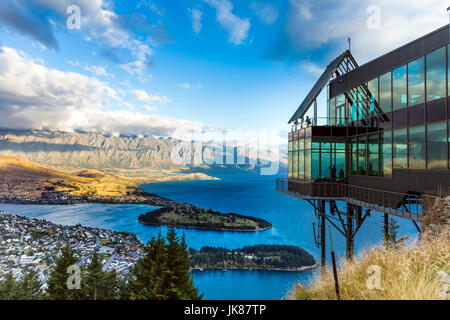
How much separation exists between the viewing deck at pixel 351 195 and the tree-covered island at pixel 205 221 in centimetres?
7266

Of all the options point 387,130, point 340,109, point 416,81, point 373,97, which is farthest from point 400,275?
point 340,109

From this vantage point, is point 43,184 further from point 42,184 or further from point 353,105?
point 353,105

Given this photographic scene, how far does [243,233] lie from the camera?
274 ft

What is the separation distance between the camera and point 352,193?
14.5m

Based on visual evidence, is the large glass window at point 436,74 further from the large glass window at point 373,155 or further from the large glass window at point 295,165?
the large glass window at point 295,165

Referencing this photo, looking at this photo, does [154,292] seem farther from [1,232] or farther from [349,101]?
[1,232]

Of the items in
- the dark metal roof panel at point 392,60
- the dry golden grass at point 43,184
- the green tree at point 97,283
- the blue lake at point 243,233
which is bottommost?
the blue lake at point 243,233

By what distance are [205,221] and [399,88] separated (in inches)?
3302

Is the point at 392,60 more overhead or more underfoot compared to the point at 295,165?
more overhead

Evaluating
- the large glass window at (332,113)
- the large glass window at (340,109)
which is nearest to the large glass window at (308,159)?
the large glass window at (340,109)

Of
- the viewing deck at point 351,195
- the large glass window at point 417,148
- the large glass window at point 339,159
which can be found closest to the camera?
the large glass window at point 417,148

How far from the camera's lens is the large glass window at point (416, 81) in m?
10.6

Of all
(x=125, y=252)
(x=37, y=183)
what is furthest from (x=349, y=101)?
(x=37, y=183)
